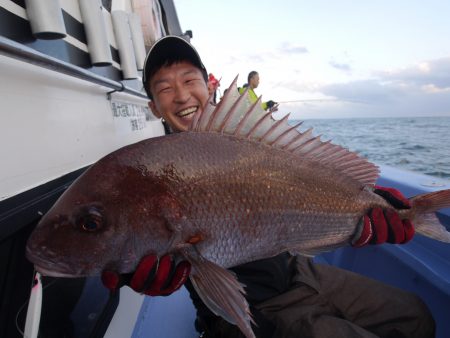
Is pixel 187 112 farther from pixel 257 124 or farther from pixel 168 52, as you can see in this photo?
pixel 257 124

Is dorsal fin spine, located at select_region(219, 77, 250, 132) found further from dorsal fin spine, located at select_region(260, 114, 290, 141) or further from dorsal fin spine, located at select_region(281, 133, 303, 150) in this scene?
dorsal fin spine, located at select_region(281, 133, 303, 150)

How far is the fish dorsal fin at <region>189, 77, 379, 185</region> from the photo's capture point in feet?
4.80

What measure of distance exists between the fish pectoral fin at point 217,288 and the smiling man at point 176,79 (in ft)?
4.18

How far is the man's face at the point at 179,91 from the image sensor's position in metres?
2.31

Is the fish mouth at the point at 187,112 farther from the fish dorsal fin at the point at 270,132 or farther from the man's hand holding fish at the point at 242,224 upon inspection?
the fish dorsal fin at the point at 270,132

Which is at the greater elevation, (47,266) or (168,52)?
(168,52)

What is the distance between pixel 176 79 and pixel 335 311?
1954 mm

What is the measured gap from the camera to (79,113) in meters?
2.05

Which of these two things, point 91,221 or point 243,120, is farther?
point 243,120

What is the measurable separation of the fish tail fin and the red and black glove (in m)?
1.42

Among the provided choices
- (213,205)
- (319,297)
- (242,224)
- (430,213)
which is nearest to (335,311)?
(319,297)

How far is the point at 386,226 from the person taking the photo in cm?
174

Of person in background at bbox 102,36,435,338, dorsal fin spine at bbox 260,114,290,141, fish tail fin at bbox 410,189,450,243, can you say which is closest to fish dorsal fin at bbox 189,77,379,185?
dorsal fin spine at bbox 260,114,290,141

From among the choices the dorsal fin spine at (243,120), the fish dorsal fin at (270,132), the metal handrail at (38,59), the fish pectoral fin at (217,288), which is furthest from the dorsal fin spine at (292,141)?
the metal handrail at (38,59)
